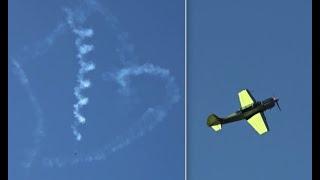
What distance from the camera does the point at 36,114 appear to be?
2385 millimetres

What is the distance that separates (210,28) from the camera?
8.15 feet

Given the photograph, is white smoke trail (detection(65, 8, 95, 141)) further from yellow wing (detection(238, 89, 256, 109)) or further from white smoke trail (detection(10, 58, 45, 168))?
yellow wing (detection(238, 89, 256, 109))

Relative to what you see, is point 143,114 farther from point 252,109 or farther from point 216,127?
point 252,109

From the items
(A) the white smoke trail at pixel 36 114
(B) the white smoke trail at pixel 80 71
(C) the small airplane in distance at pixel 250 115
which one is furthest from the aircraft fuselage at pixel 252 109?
(A) the white smoke trail at pixel 36 114

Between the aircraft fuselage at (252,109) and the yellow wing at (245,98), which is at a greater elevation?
the yellow wing at (245,98)

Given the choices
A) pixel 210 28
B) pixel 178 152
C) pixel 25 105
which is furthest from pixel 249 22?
pixel 25 105

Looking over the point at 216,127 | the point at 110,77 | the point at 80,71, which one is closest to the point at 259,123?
the point at 216,127

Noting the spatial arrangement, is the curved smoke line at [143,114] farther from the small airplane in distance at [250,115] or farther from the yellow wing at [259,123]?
the yellow wing at [259,123]

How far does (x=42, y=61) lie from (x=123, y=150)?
1.55ft

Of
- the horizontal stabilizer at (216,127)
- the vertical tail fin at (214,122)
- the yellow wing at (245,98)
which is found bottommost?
the horizontal stabilizer at (216,127)

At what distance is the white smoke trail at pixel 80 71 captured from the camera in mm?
2408

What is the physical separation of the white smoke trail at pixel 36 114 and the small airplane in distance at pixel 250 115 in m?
0.66

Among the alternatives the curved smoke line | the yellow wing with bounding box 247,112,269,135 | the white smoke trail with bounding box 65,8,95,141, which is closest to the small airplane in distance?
the yellow wing with bounding box 247,112,269,135

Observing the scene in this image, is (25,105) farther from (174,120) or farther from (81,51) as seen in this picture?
(174,120)
